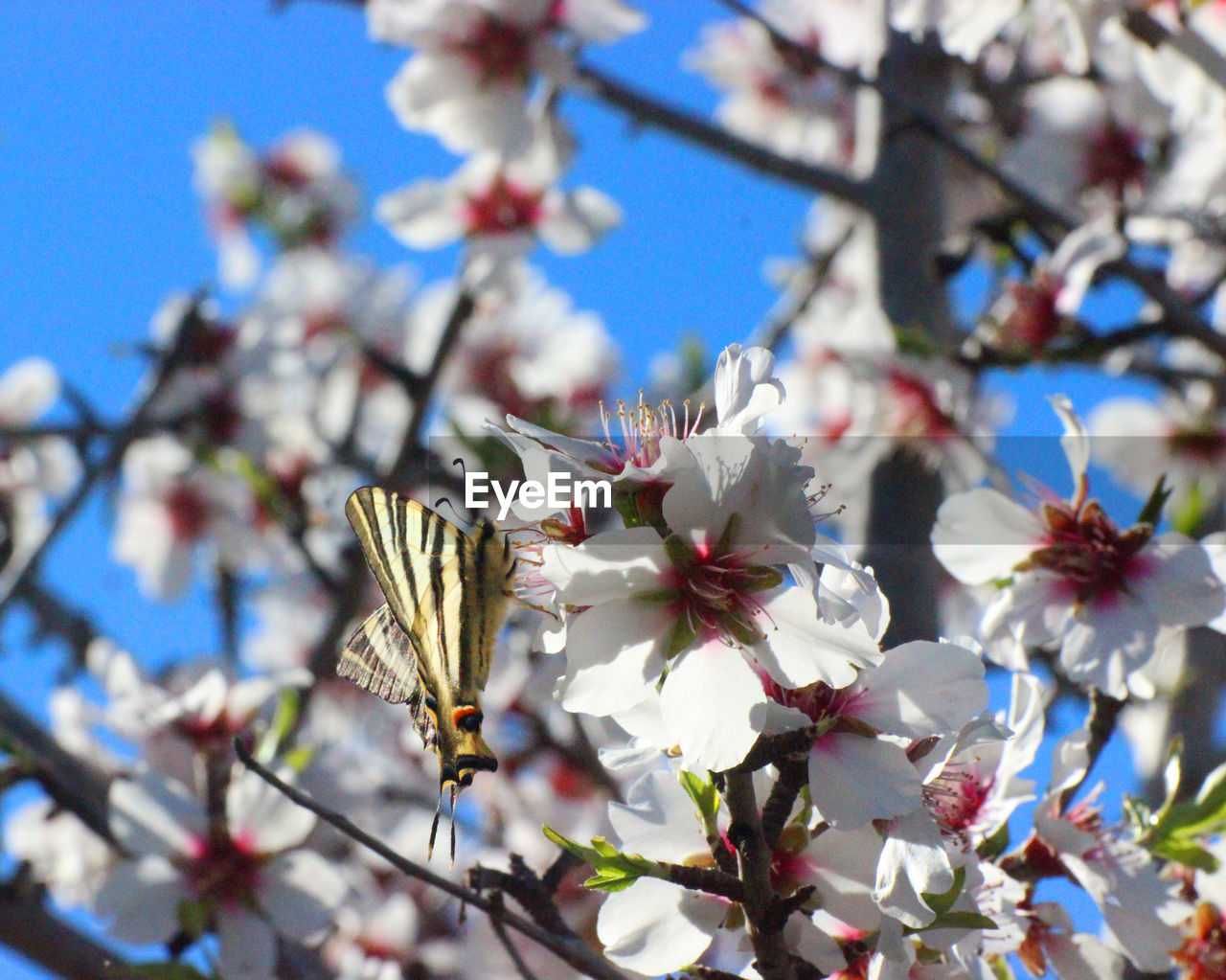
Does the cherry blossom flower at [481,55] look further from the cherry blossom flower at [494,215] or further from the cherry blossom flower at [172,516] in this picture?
the cherry blossom flower at [172,516]

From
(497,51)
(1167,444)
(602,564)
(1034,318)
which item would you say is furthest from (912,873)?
(1167,444)

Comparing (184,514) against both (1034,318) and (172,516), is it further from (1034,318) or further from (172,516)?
(1034,318)

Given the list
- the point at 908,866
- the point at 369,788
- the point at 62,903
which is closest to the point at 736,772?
the point at 908,866

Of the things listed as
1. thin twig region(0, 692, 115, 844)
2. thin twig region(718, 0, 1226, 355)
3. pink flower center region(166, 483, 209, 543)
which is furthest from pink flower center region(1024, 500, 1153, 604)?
pink flower center region(166, 483, 209, 543)

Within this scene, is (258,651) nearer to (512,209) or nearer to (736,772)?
(512,209)

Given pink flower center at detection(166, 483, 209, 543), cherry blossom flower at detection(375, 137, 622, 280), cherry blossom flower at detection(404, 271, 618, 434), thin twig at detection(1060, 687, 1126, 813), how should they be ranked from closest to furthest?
thin twig at detection(1060, 687, 1126, 813) < cherry blossom flower at detection(375, 137, 622, 280) < pink flower center at detection(166, 483, 209, 543) < cherry blossom flower at detection(404, 271, 618, 434)

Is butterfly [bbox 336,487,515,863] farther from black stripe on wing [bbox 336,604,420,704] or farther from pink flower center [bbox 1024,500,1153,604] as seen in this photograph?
pink flower center [bbox 1024,500,1153,604]

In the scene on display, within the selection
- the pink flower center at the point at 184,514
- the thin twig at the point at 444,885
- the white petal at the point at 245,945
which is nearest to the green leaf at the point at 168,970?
the thin twig at the point at 444,885
